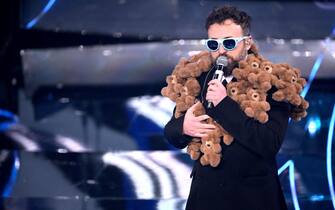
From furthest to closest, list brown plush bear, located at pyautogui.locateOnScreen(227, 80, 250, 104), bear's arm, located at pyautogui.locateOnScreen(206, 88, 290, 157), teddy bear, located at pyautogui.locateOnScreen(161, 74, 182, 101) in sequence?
1. teddy bear, located at pyautogui.locateOnScreen(161, 74, 182, 101)
2. brown plush bear, located at pyautogui.locateOnScreen(227, 80, 250, 104)
3. bear's arm, located at pyautogui.locateOnScreen(206, 88, 290, 157)

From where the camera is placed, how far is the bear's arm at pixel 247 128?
5.72 ft

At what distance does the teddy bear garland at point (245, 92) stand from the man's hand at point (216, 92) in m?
0.10

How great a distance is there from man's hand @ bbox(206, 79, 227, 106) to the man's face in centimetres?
14

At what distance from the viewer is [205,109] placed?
72.1 inches

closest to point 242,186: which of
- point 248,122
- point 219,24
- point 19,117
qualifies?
point 248,122

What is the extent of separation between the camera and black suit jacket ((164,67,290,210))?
1.76 m

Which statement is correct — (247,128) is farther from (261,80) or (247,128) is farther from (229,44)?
(229,44)

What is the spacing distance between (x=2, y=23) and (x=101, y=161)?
166cm

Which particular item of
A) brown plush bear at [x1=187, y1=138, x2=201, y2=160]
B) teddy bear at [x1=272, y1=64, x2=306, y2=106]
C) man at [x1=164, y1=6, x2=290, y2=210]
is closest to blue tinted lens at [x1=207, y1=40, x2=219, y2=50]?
man at [x1=164, y1=6, x2=290, y2=210]

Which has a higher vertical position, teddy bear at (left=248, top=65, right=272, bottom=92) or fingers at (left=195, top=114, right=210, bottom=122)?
teddy bear at (left=248, top=65, right=272, bottom=92)

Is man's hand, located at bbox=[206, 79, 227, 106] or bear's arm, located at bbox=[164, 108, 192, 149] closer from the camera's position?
man's hand, located at bbox=[206, 79, 227, 106]

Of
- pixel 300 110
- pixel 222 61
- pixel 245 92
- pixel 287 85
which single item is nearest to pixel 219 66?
pixel 222 61

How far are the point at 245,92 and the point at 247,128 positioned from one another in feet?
0.53

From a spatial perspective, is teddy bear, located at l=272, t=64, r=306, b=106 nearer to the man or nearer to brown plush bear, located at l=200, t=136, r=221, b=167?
the man
